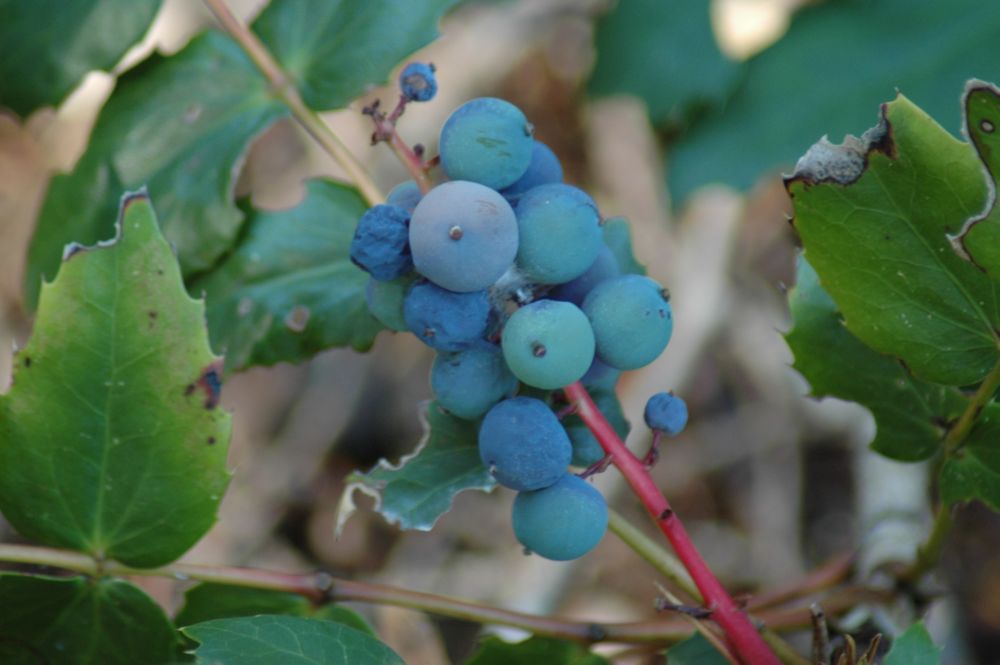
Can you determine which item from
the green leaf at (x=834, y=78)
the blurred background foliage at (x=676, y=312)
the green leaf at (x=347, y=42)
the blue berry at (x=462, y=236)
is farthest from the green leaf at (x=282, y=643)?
the green leaf at (x=834, y=78)

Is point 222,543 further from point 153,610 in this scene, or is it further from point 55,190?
point 153,610

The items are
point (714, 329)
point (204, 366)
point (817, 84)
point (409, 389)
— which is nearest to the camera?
point (204, 366)

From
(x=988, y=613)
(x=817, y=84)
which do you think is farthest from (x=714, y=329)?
(x=988, y=613)

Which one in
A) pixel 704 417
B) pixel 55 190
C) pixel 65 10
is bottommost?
pixel 704 417

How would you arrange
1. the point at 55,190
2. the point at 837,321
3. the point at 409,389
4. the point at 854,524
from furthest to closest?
the point at 409,389 < the point at 854,524 < the point at 55,190 < the point at 837,321

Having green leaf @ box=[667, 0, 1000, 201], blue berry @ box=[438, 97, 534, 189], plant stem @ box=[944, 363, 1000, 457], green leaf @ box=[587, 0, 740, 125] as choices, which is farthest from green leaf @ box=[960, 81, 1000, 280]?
green leaf @ box=[587, 0, 740, 125]

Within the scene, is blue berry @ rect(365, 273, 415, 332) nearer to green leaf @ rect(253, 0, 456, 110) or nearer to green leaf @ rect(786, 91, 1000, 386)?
green leaf @ rect(786, 91, 1000, 386)

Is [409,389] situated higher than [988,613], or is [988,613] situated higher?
[409,389]

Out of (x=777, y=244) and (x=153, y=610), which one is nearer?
(x=153, y=610)

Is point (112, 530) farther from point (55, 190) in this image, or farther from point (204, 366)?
point (55, 190)
